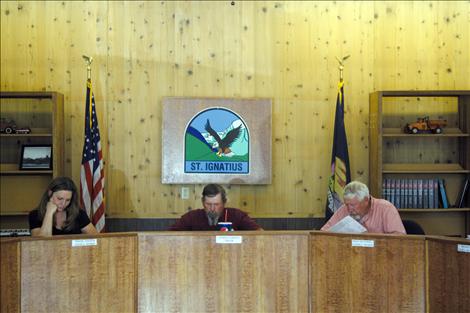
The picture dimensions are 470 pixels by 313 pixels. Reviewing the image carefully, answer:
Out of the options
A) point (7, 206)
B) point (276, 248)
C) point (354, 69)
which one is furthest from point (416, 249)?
point (7, 206)

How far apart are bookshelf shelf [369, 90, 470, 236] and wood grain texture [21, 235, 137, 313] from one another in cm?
287

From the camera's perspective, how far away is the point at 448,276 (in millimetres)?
3420

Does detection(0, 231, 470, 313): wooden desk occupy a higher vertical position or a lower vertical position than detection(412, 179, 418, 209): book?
lower

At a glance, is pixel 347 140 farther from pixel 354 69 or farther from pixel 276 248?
pixel 276 248

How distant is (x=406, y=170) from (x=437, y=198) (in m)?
0.37

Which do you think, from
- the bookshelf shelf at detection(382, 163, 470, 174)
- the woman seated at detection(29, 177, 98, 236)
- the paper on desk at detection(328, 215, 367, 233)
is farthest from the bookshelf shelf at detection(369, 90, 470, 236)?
the woman seated at detection(29, 177, 98, 236)

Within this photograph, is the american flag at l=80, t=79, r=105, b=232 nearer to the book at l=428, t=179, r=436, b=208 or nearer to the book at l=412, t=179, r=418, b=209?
the book at l=412, t=179, r=418, b=209

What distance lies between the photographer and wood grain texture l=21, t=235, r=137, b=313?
135 inches

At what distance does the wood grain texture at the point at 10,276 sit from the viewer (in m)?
3.29

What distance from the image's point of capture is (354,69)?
5910 mm

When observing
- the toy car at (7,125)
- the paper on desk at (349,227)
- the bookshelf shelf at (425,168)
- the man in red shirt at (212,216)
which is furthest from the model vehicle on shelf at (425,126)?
the toy car at (7,125)

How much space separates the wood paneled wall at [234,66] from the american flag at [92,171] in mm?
238

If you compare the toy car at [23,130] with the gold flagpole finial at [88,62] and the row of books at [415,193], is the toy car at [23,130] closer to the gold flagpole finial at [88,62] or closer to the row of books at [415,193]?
the gold flagpole finial at [88,62]

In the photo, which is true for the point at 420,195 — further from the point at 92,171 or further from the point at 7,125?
the point at 7,125
